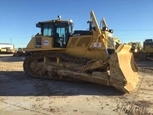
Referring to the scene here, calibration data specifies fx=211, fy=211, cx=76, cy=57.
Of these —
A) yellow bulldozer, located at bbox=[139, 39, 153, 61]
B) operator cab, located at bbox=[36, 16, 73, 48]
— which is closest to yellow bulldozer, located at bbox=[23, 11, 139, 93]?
operator cab, located at bbox=[36, 16, 73, 48]

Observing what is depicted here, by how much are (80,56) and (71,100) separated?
3215mm

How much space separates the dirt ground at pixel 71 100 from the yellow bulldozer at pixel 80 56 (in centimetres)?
43

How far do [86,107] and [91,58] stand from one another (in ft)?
11.6

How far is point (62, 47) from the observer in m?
10.4

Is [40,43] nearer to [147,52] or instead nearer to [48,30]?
[48,30]

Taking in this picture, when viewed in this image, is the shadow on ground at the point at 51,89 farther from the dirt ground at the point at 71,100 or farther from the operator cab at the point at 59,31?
the operator cab at the point at 59,31

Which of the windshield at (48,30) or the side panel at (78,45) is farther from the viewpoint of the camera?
the windshield at (48,30)

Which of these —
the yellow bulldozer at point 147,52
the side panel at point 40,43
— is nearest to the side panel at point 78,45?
the side panel at point 40,43

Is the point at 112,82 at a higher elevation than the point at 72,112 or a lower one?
higher

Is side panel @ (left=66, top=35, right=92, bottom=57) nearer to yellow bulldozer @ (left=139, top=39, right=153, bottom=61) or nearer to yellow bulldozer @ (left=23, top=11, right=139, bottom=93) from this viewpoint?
yellow bulldozer @ (left=23, top=11, right=139, bottom=93)

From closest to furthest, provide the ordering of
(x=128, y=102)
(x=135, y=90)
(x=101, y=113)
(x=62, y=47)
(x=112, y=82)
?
(x=101, y=113)
(x=128, y=102)
(x=112, y=82)
(x=135, y=90)
(x=62, y=47)

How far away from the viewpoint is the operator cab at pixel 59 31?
10484 millimetres

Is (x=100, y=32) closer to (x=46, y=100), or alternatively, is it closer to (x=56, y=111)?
(x=46, y=100)

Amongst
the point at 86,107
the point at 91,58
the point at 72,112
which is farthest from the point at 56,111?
the point at 91,58
